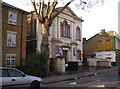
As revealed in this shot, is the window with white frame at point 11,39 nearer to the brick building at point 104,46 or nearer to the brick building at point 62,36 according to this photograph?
the brick building at point 62,36

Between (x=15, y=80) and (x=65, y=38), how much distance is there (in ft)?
66.9

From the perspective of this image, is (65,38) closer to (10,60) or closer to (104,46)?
(10,60)

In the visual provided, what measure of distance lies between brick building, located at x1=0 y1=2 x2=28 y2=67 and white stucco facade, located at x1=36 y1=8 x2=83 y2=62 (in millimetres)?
3076

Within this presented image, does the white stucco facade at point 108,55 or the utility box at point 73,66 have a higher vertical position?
the white stucco facade at point 108,55

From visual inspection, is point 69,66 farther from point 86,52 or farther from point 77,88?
point 86,52

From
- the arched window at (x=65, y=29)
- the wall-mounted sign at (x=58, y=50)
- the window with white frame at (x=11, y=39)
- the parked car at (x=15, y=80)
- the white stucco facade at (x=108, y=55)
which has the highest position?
the arched window at (x=65, y=29)

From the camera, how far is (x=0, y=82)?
323 inches

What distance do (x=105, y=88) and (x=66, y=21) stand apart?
68.8 ft

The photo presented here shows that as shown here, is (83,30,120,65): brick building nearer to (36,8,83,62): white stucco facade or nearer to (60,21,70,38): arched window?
(36,8,83,62): white stucco facade

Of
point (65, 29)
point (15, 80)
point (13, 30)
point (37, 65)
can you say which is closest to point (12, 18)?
point (13, 30)

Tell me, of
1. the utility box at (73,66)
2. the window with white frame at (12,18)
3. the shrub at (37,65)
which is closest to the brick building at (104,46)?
the utility box at (73,66)

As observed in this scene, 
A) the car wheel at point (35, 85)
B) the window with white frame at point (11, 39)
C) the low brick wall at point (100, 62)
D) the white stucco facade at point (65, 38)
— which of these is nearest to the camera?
the car wheel at point (35, 85)

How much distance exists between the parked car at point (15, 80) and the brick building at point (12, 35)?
10.9 m

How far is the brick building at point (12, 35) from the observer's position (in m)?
20.1
